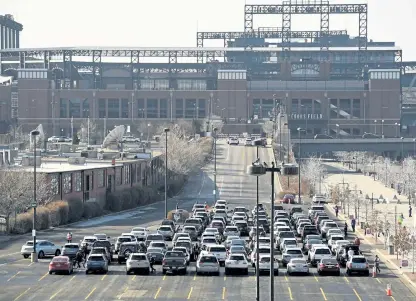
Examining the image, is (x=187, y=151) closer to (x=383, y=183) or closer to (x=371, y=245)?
(x=383, y=183)

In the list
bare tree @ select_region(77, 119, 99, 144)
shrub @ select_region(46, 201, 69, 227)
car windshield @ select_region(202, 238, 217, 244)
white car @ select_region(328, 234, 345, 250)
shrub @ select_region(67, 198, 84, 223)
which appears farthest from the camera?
bare tree @ select_region(77, 119, 99, 144)

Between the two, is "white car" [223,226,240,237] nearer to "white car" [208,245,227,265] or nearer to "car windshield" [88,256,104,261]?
"white car" [208,245,227,265]

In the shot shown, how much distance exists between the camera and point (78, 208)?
7925 centimetres

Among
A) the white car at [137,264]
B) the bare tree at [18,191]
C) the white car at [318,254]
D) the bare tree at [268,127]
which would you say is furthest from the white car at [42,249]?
the bare tree at [268,127]

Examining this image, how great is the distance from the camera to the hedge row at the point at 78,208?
67.9 meters

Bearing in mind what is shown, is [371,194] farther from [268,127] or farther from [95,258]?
[95,258]

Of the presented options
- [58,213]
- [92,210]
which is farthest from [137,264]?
[92,210]

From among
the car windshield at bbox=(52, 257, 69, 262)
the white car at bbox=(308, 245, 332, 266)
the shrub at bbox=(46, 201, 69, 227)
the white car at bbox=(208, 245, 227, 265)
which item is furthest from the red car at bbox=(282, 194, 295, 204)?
the car windshield at bbox=(52, 257, 69, 262)

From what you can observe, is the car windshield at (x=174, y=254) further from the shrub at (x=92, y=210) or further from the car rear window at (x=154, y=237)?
the shrub at (x=92, y=210)

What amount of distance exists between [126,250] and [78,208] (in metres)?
25.4

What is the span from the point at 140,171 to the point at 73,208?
2691cm

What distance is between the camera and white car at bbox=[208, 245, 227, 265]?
176 ft

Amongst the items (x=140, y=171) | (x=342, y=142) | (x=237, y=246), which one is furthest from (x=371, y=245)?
(x=342, y=142)

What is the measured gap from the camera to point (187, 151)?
125 meters
